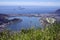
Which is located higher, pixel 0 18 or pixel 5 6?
pixel 5 6

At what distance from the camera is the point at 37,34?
2.53 m

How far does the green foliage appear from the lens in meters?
2.50

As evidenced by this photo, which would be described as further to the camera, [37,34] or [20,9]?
[20,9]

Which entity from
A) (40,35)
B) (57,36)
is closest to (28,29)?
(40,35)

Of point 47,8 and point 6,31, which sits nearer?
point 6,31

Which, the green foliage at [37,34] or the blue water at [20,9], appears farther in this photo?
the blue water at [20,9]

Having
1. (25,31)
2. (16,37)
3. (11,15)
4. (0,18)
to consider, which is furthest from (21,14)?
(16,37)

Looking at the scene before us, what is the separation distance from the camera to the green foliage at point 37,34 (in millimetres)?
2502

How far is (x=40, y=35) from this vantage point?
2.52m

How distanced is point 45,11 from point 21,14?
0.76 meters

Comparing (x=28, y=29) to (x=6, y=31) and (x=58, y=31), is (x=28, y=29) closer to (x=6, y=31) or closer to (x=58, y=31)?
(x=6, y=31)

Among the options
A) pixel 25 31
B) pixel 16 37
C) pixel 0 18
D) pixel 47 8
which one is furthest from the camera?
pixel 47 8

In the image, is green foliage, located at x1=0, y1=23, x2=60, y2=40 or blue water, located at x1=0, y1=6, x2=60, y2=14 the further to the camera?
blue water, located at x1=0, y1=6, x2=60, y2=14

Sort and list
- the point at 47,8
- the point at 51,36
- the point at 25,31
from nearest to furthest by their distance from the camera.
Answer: the point at 51,36 → the point at 25,31 → the point at 47,8
